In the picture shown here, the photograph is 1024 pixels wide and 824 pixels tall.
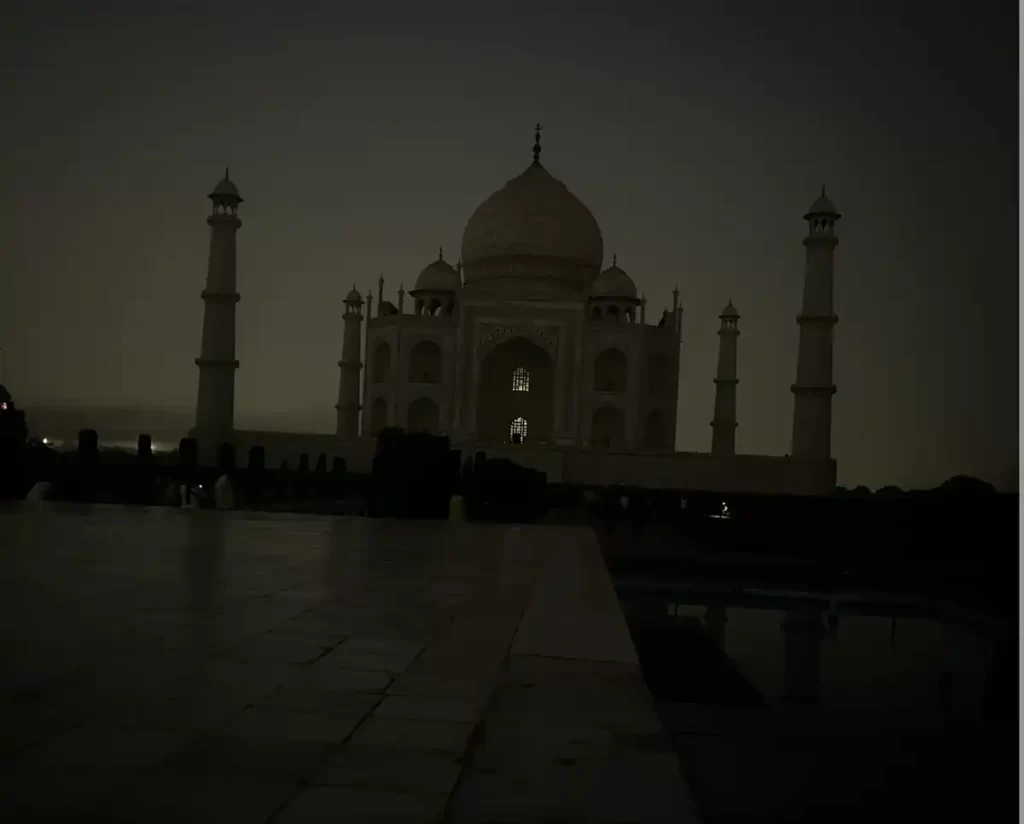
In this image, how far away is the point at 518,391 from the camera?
23.2 m

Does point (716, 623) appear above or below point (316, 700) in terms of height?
below

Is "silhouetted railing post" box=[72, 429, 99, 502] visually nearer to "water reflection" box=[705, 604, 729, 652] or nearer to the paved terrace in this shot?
"water reflection" box=[705, 604, 729, 652]

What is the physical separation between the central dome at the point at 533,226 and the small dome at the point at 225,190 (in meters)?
6.24

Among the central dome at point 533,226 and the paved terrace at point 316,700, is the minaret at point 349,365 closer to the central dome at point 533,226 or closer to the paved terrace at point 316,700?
the central dome at point 533,226

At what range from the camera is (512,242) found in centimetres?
2244

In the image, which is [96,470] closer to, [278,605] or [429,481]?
[429,481]

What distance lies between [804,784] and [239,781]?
1311 millimetres

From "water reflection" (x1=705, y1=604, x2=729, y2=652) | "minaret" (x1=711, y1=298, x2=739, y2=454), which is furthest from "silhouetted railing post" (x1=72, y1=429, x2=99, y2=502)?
"minaret" (x1=711, y1=298, x2=739, y2=454)

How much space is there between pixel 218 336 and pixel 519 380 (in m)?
7.49

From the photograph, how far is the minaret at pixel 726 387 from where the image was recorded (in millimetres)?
22297

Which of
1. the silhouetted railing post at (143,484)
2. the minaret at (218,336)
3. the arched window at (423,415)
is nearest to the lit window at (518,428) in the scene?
the arched window at (423,415)

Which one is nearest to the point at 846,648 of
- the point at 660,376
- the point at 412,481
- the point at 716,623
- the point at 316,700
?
the point at 716,623

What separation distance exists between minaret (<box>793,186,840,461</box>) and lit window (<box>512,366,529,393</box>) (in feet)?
22.9

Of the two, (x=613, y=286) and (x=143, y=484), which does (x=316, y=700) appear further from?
(x=613, y=286)
